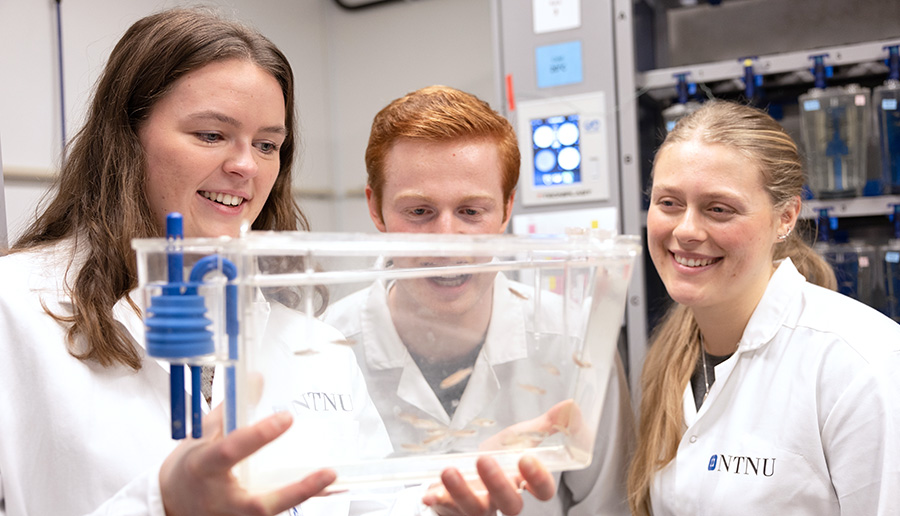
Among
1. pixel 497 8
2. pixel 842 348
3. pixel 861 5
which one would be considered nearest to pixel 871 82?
pixel 861 5

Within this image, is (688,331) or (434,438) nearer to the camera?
(434,438)

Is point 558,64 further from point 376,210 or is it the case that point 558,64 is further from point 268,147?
point 268,147

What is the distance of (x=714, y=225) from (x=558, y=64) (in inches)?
42.6

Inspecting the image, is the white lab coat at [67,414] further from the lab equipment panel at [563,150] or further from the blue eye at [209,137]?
the lab equipment panel at [563,150]

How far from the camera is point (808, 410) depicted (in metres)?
1.36

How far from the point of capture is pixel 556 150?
2357 mm

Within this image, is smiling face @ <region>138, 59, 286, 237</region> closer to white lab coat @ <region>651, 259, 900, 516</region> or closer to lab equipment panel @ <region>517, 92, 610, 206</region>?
white lab coat @ <region>651, 259, 900, 516</region>

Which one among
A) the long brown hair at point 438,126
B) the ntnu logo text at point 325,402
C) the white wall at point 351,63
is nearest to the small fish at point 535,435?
the ntnu logo text at point 325,402

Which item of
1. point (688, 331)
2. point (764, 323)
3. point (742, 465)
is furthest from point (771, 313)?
point (742, 465)

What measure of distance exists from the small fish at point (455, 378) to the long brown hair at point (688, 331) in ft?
2.57

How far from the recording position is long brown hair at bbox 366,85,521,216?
52.8 inches

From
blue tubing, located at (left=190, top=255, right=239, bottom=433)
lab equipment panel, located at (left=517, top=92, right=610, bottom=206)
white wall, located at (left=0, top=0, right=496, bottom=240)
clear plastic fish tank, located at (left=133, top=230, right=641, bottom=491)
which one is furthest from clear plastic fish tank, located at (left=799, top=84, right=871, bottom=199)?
blue tubing, located at (left=190, top=255, right=239, bottom=433)

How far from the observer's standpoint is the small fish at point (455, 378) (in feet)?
2.83

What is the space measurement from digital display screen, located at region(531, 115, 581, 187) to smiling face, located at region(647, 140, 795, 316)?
816mm
